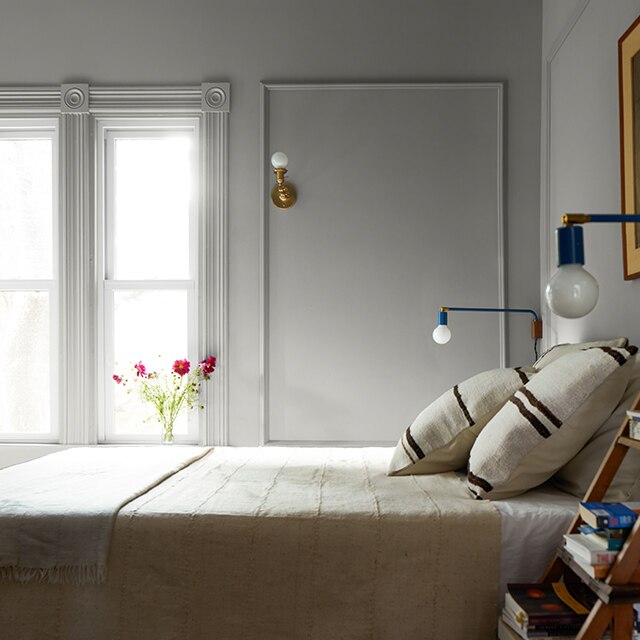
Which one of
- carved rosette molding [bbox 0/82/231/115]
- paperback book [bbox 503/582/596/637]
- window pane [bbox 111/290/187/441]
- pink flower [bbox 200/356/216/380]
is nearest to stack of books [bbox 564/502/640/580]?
paperback book [bbox 503/582/596/637]

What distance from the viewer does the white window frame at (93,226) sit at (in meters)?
3.34

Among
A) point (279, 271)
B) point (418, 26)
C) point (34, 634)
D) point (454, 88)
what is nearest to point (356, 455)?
point (279, 271)

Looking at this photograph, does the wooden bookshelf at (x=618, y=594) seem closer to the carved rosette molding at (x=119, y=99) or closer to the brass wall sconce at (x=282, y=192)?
the brass wall sconce at (x=282, y=192)

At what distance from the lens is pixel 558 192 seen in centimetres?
303

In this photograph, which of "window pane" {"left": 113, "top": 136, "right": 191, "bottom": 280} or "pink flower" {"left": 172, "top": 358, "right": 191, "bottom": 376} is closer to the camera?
"pink flower" {"left": 172, "top": 358, "right": 191, "bottom": 376}

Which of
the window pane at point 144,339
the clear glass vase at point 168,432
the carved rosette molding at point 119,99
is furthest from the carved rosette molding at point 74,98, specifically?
the clear glass vase at point 168,432

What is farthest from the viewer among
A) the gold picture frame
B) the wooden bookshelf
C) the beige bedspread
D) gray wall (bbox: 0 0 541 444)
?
gray wall (bbox: 0 0 541 444)

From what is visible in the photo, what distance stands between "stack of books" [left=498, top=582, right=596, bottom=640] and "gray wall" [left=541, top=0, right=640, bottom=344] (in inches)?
35.9

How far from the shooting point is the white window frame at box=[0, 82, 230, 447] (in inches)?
131

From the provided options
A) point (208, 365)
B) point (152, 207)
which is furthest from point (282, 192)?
point (208, 365)

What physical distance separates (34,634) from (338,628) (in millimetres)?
773

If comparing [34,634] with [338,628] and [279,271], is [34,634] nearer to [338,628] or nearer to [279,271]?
[338,628]

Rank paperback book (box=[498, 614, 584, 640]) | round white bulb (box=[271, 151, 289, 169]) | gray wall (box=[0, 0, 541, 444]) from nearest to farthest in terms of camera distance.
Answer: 1. paperback book (box=[498, 614, 584, 640])
2. round white bulb (box=[271, 151, 289, 169])
3. gray wall (box=[0, 0, 541, 444])

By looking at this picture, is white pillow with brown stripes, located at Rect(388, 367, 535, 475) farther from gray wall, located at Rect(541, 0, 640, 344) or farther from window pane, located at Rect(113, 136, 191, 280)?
window pane, located at Rect(113, 136, 191, 280)
